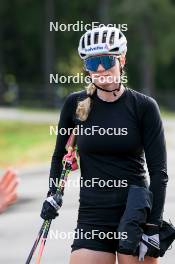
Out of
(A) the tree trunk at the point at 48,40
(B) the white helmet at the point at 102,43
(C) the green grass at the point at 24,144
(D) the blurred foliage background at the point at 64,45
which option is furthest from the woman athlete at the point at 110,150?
(A) the tree trunk at the point at 48,40

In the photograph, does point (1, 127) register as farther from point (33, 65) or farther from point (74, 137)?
point (33, 65)

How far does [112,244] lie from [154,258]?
0.77 ft

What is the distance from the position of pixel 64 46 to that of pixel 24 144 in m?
37.8

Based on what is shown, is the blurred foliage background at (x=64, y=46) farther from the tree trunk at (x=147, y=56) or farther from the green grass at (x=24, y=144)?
the green grass at (x=24, y=144)

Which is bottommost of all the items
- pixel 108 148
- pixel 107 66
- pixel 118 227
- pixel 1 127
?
pixel 1 127

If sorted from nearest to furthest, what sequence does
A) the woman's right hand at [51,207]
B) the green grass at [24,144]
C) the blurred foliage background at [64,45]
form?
the woman's right hand at [51,207], the green grass at [24,144], the blurred foliage background at [64,45]

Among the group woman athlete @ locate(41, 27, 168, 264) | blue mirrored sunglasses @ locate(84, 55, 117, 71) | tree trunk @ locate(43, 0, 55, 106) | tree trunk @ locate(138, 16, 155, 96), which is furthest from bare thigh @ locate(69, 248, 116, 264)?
tree trunk @ locate(43, 0, 55, 106)

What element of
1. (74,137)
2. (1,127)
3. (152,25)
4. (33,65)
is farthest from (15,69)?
(74,137)

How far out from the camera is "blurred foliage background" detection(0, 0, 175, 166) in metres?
51.2

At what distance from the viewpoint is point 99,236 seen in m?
4.96

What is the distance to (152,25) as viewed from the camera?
54375mm

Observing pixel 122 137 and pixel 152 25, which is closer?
pixel 122 137

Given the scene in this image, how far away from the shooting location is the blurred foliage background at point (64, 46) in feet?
168

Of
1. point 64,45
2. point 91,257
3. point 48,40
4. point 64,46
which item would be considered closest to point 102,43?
point 91,257
